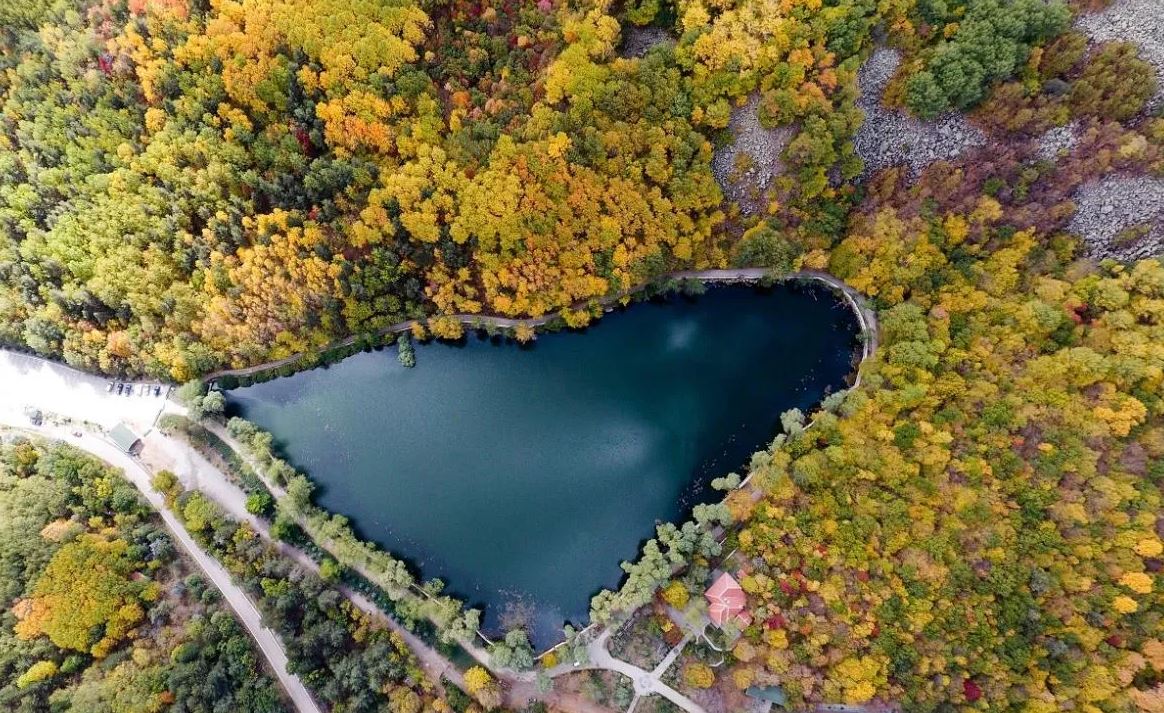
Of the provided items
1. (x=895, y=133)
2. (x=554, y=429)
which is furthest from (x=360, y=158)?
(x=895, y=133)

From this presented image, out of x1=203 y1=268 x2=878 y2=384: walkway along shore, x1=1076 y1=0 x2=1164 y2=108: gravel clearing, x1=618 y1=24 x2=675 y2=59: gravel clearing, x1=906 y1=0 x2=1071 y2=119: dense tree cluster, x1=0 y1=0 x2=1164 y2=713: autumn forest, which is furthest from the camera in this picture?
x1=203 y1=268 x2=878 y2=384: walkway along shore

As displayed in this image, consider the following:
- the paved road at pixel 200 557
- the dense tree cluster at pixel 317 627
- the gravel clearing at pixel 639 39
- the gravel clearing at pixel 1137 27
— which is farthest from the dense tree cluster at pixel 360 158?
the gravel clearing at pixel 1137 27

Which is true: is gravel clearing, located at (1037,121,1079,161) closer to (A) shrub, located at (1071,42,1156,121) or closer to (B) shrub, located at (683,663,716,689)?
(A) shrub, located at (1071,42,1156,121)

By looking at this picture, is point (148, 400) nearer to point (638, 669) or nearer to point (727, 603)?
point (638, 669)

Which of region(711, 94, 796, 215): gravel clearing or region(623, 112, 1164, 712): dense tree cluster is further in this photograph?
region(711, 94, 796, 215): gravel clearing

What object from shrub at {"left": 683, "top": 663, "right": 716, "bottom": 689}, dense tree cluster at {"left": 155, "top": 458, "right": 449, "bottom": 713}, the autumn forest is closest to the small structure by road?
the autumn forest

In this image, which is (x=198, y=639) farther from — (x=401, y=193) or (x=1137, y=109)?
(x=1137, y=109)
